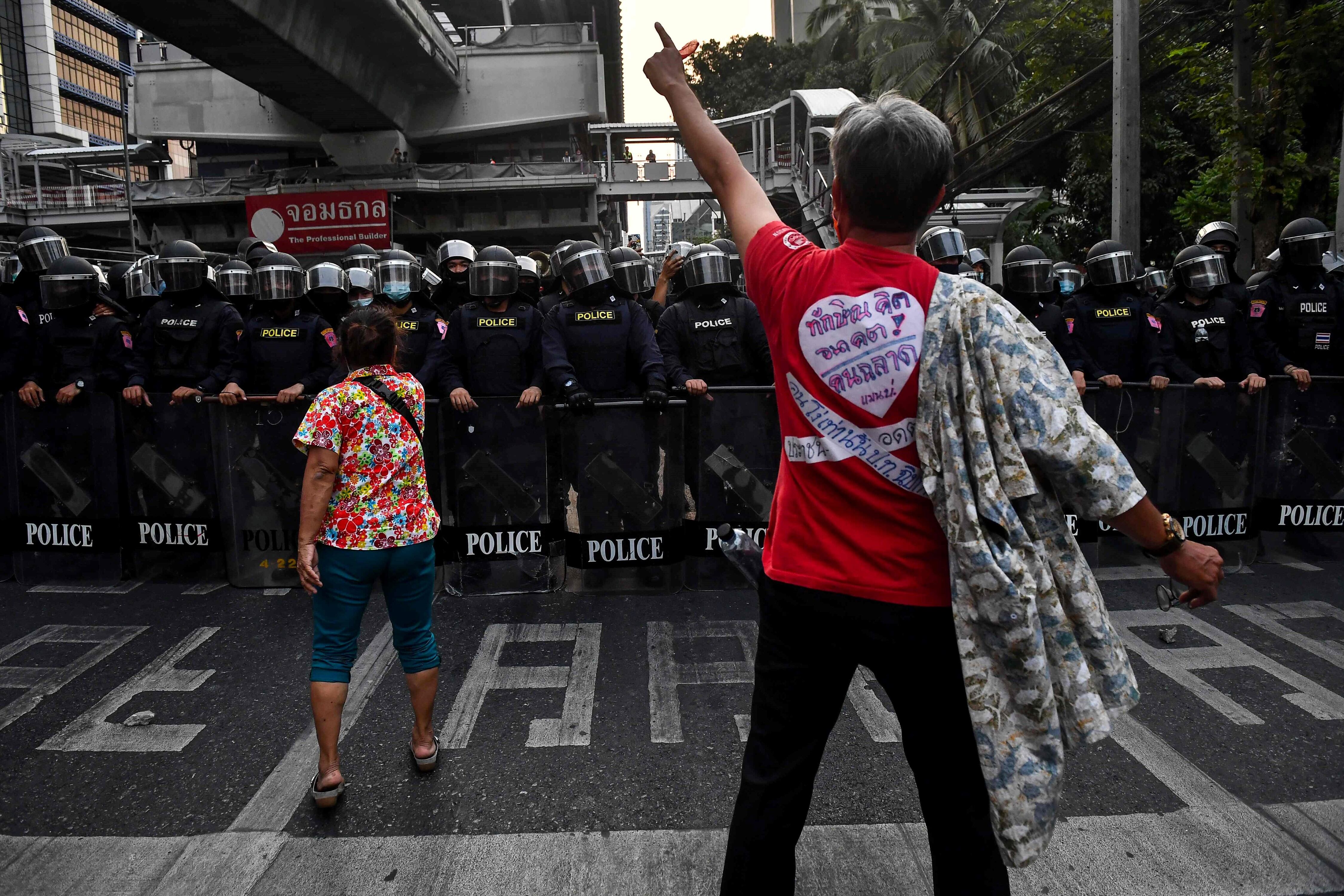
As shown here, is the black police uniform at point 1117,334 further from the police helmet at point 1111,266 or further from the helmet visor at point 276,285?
the helmet visor at point 276,285

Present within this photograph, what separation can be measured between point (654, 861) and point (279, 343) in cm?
484

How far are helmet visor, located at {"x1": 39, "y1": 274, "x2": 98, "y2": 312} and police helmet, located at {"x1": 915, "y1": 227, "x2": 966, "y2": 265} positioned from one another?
19.1 feet

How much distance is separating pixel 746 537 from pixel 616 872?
1.27 m

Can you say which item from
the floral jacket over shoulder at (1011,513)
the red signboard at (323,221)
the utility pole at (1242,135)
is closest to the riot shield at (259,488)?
the floral jacket over shoulder at (1011,513)

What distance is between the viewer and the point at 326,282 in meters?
7.49

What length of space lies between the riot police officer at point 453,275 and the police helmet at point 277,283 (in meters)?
1.33

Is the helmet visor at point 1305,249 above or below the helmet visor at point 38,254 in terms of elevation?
below

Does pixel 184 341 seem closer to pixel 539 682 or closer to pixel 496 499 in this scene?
pixel 496 499

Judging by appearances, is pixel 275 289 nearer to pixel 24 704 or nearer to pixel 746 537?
pixel 24 704

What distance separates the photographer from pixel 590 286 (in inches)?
258

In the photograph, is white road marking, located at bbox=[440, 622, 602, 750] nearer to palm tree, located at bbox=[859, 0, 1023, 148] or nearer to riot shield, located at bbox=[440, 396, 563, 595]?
riot shield, located at bbox=[440, 396, 563, 595]

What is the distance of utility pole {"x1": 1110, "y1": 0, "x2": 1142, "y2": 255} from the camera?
11859mm

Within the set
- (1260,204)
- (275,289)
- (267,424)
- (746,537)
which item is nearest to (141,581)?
(267,424)

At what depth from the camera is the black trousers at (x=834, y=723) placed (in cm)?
190
